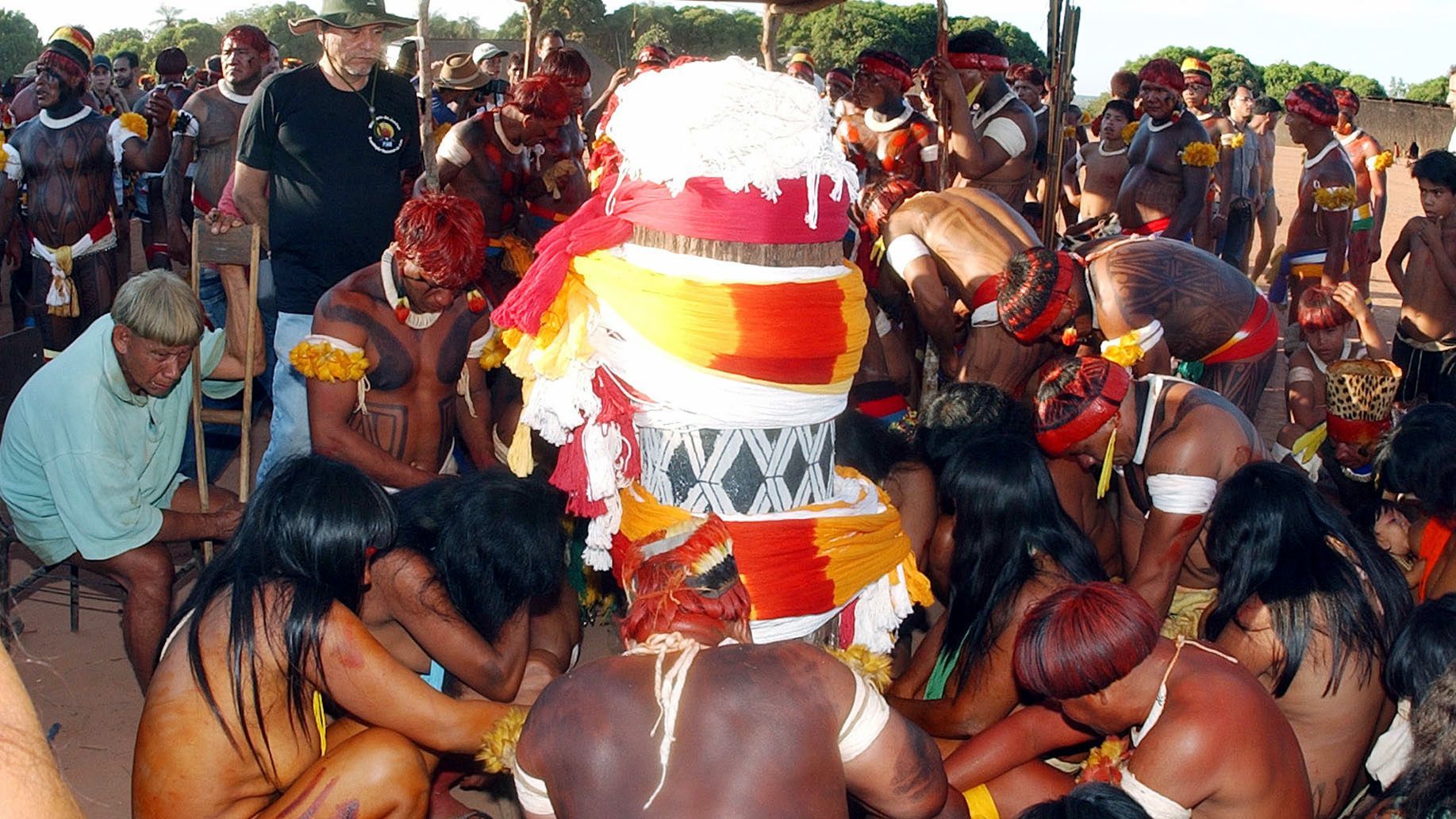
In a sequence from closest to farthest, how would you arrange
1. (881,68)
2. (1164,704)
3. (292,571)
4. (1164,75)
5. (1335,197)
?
(1164,704), (292,571), (881,68), (1335,197), (1164,75)

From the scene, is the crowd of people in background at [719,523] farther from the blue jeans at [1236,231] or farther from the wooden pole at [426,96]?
the blue jeans at [1236,231]

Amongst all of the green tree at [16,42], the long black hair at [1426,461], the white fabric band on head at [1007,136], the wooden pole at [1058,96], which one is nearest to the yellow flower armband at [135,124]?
the white fabric band on head at [1007,136]

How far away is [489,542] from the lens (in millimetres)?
3656

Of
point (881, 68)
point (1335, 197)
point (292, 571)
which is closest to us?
point (292, 571)

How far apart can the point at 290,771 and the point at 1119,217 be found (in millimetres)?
7793

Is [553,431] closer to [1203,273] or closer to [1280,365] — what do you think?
[1203,273]

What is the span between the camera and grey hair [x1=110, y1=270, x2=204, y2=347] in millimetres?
4098

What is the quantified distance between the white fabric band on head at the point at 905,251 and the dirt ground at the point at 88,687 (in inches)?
86.5

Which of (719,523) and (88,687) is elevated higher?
(719,523)

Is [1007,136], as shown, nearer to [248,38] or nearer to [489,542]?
[489,542]

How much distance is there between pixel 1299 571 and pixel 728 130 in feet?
6.47

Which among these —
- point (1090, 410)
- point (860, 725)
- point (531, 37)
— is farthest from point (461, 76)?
point (860, 725)

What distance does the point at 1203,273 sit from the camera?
5.26 metres

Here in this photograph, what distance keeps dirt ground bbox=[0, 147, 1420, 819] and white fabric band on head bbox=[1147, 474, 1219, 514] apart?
2.35m
